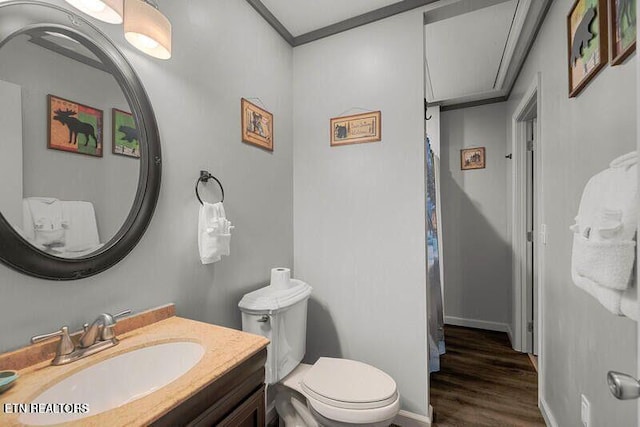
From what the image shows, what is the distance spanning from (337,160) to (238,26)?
0.99m

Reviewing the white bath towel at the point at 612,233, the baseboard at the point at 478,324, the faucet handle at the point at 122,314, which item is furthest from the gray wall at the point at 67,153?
the baseboard at the point at 478,324

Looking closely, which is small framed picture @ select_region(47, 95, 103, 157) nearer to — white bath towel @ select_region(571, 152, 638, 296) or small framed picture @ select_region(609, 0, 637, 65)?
white bath towel @ select_region(571, 152, 638, 296)

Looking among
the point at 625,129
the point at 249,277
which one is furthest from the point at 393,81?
the point at 249,277

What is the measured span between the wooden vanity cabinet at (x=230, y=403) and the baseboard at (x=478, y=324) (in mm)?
3006

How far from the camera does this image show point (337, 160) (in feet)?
6.49

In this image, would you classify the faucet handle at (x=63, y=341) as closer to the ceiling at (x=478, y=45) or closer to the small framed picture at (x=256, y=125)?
the small framed picture at (x=256, y=125)

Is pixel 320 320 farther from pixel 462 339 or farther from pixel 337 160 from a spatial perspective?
pixel 462 339

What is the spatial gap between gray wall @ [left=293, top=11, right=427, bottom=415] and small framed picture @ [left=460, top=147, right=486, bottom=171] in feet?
6.12

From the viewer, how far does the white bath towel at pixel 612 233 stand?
0.64m

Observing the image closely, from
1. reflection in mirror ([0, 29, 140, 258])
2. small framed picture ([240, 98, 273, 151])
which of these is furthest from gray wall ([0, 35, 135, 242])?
small framed picture ([240, 98, 273, 151])

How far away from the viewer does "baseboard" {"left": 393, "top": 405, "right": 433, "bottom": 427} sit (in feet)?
5.61

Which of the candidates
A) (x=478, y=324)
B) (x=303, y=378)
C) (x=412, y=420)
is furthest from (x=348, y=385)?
(x=478, y=324)

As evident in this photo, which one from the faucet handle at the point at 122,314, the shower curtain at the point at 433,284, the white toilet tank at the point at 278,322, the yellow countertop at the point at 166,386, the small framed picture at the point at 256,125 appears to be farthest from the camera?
the shower curtain at the point at 433,284

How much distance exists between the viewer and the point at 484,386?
2.15 m
